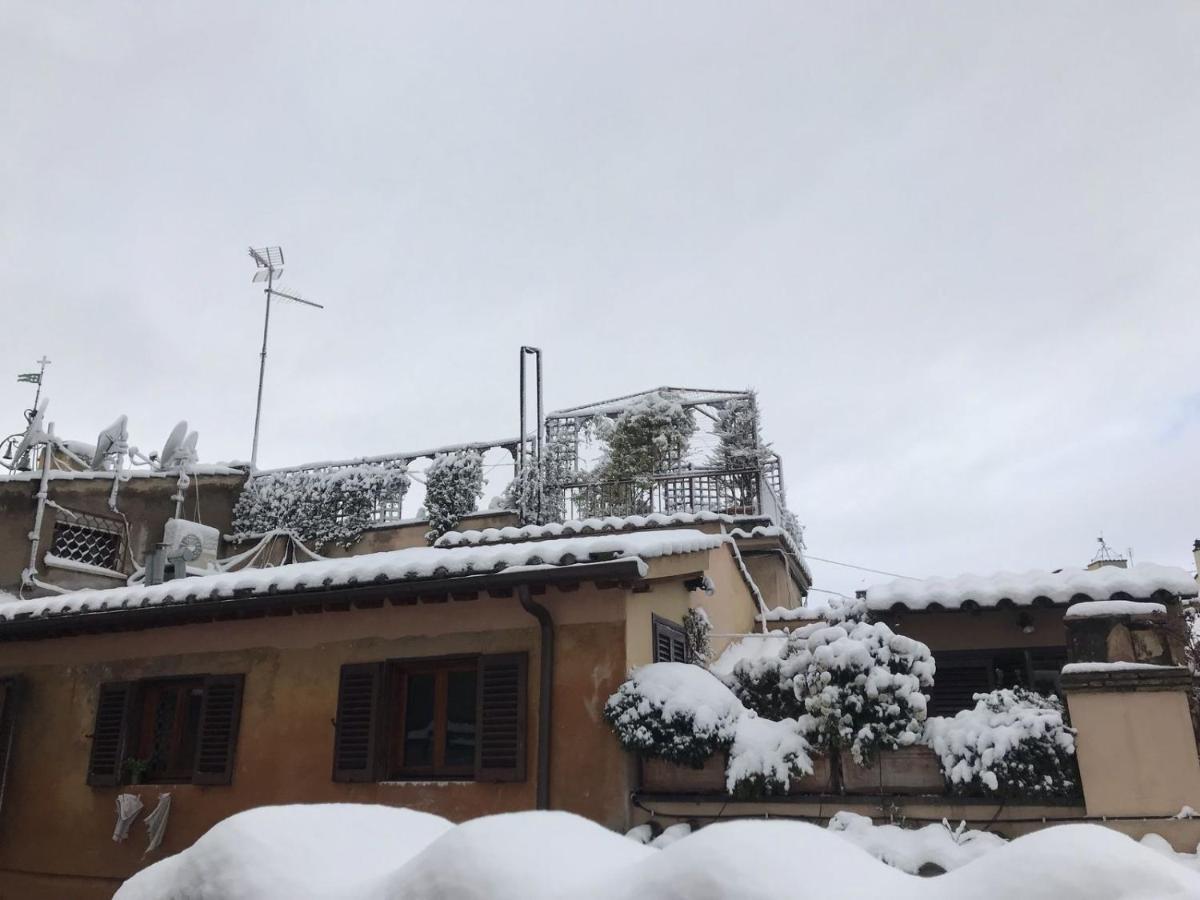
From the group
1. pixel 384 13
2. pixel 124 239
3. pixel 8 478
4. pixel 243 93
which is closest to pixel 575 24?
pixel 384 13

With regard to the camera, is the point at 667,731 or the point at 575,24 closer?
the point at 667,731

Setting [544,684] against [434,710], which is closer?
[544,684]

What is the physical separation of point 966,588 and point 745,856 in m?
7.54

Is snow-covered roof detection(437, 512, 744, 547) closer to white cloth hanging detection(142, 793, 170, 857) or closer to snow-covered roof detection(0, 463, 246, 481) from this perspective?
white cloth hanging detection(142, 793, 170, 857)

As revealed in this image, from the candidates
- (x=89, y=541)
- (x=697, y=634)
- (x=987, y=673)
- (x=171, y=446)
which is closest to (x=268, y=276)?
(x=171, y=446)

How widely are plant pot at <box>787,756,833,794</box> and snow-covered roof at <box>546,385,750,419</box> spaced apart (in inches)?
426

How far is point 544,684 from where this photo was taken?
8539mm

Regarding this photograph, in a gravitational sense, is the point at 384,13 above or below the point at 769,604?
above

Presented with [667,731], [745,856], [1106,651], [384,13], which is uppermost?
[384,13]

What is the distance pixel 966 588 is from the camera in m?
9.93

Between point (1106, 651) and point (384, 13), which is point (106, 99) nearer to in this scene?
point (384, 13)

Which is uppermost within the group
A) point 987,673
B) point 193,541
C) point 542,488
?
point 542,488

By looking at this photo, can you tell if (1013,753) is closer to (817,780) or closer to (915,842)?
(915,842)

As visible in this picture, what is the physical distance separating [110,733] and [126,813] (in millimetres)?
1022
